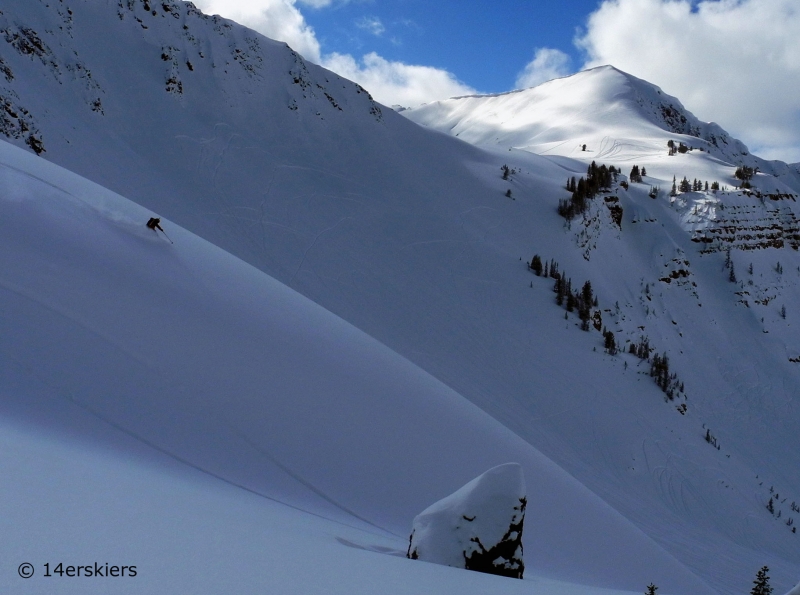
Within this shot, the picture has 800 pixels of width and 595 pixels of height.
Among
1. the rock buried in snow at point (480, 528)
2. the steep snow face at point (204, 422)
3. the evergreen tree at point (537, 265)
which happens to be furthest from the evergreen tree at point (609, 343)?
the rock buried in snow at point (480, 528)

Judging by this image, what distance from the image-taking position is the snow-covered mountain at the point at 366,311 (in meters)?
4.57

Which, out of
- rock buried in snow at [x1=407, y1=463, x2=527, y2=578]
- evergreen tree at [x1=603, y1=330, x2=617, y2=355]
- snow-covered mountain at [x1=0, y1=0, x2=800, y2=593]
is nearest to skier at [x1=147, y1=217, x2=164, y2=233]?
snow-covered mountain at [x1=0, y1=0, x2=800, y2=593]

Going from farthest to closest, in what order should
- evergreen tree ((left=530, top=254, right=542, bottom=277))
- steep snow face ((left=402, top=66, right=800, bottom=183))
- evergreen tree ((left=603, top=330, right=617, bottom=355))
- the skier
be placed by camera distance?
steep snow face ((left=402, top=66, right=800, bottom=183)) → evergreen tree ((left=530, top=254, right=542, bottom=277)) → evergreen tree ((left=603, top=330, right=617, bottom=355)) → the skier

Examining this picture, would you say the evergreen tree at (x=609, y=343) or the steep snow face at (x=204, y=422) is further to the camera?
the evergreen tree at (x=609, y=343)

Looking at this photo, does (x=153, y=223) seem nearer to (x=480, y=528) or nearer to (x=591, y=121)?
(x=480, y=528)

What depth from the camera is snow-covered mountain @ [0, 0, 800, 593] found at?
4.57 metres

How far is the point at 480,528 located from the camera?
363cm

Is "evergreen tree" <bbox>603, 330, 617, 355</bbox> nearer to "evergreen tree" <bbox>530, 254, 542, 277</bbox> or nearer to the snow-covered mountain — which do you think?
the snow-covered mountain

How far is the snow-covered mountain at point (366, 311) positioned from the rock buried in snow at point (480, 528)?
1.44 feet

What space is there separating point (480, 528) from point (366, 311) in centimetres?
1053

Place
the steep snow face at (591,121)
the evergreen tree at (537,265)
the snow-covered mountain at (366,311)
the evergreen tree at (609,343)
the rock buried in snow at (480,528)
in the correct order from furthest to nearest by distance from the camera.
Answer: the steep snow face at (591,121) → the evergreen tree at (537,265) → the evergreen tree at (609,343) → the snow-covered mountain at (366,311) → the rock buried in snow at (480,528)

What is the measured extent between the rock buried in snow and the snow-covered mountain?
1.44ft

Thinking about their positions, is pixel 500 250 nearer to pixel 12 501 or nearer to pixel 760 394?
pixel 760 394

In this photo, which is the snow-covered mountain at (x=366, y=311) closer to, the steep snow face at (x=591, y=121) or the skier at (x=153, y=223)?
the skier at (x=153, y=223)
